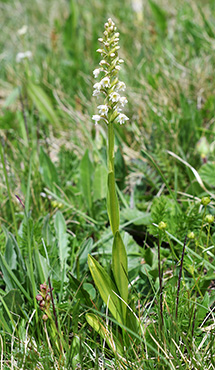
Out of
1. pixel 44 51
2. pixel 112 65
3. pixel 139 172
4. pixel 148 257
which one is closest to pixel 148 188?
pixel 139 172

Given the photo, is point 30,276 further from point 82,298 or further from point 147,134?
point 147,134

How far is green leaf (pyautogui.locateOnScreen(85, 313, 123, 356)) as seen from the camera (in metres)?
1.26

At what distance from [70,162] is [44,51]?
2366 mm

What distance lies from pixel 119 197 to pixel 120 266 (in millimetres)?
920

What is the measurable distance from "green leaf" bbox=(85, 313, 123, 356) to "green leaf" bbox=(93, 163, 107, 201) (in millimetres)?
826

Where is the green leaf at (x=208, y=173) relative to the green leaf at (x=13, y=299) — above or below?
above

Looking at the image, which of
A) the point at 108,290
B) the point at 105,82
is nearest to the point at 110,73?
the point at 105,82

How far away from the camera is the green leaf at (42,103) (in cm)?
300

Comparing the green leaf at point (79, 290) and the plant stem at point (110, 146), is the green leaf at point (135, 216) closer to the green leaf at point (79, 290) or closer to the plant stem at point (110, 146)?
the green leaf at point (79, 290)

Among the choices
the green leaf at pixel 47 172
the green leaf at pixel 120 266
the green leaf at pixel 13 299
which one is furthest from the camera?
the green leaf at pixel 47 172

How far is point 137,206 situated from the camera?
2055 millimetres

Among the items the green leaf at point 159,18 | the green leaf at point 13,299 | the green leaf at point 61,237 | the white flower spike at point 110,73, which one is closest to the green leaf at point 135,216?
the green leaf at point 61,237

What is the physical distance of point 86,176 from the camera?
206 centimetres

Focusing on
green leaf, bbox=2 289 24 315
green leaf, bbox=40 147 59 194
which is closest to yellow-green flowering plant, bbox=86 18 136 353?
green leaf, bbox=2 289 24 315
